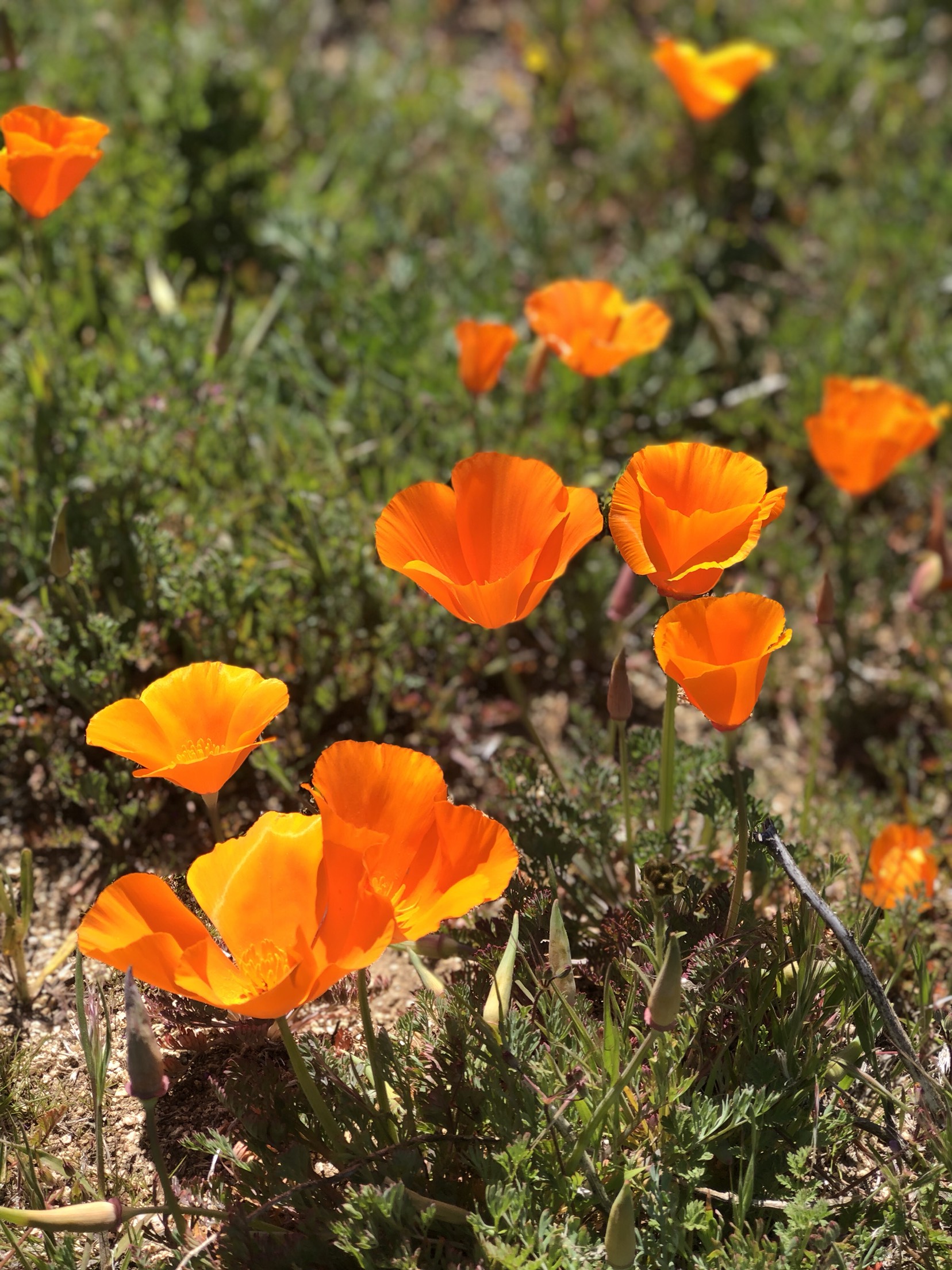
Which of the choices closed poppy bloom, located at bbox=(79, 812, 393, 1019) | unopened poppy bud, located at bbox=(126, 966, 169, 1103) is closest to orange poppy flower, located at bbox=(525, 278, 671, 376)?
closed poppy bloom, located at bbox=(79, 812, 393, 1019)

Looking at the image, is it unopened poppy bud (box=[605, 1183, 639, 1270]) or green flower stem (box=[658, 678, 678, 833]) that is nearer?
unopened poppy bud (box=[605, 1183, 639, 1270])

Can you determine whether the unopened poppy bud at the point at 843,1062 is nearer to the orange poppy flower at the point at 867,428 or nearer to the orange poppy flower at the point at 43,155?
the orange poppy flower at the point at 867,428

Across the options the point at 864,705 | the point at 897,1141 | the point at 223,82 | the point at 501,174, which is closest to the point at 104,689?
the point at 897,1141

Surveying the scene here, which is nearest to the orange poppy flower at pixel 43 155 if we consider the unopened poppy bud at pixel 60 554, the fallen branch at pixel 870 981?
the unopened poppy bud at pixel 60 554

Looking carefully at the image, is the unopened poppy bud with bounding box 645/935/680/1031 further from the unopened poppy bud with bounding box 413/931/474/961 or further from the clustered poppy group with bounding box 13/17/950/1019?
the unopened poppy bud with bounding box 413/931/474/961

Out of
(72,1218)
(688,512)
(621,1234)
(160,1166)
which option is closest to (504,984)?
(621,1234)

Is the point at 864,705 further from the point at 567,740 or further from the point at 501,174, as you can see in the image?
the point at 501,174

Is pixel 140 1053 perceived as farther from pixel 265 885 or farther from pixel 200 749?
pixel 200 749
